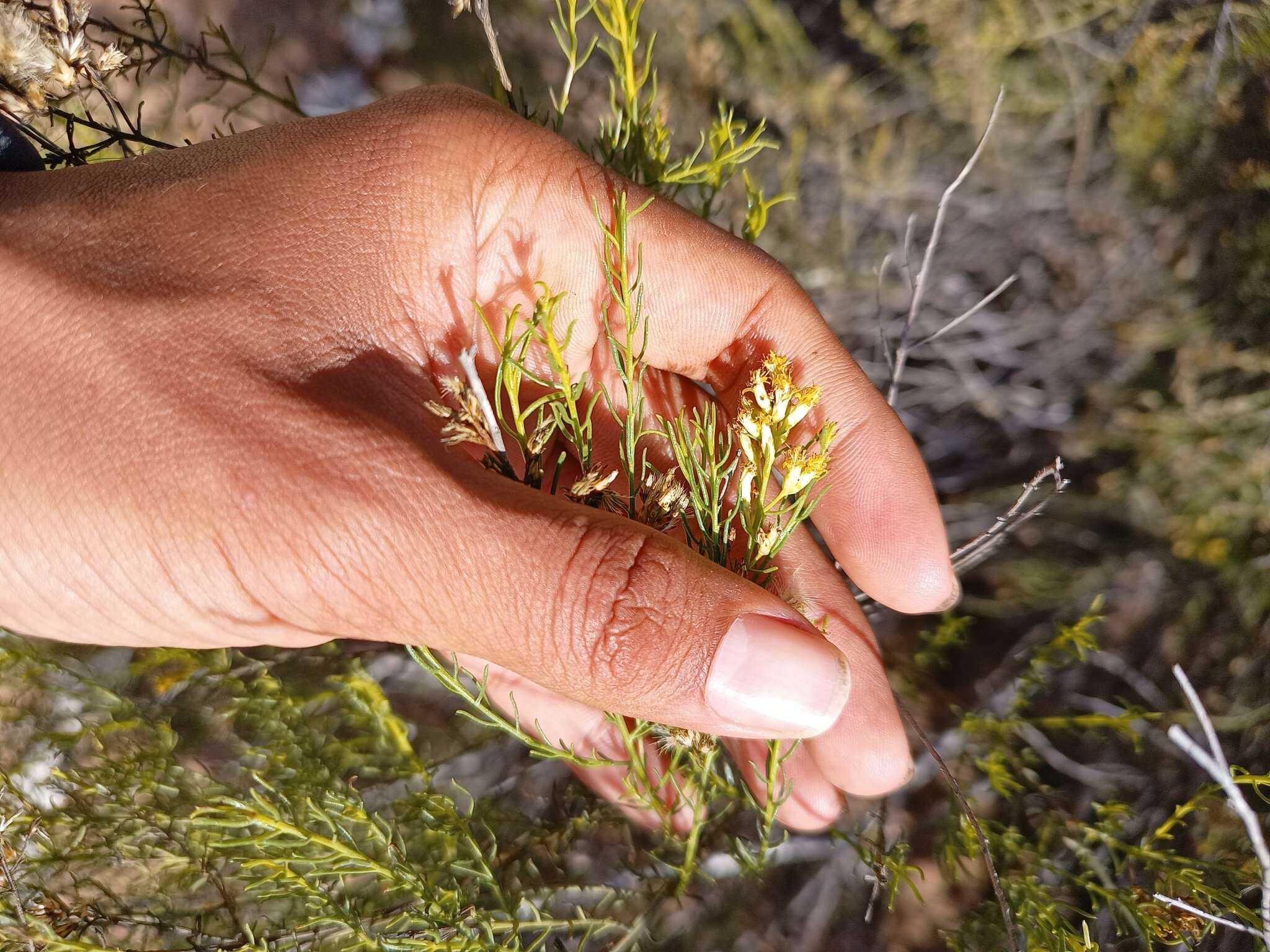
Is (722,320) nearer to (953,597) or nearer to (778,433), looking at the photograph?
(778,433)

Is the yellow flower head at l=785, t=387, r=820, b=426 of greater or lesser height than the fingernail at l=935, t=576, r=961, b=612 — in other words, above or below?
above

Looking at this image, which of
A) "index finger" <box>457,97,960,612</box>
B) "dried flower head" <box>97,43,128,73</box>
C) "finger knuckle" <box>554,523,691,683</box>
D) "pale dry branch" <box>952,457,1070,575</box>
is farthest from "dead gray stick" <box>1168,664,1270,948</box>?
"dried flower head" <box>97,43,128,73</box>

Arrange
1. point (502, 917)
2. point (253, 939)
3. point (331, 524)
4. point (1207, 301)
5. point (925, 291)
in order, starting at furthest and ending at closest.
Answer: point (925, 291) → point (1207, 301) → point (502, 917) → point (253, 939) → point (331, 524)

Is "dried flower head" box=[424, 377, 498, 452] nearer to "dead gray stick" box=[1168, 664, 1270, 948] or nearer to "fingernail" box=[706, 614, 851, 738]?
"fingernail" box=[706, 614, 851, 738]

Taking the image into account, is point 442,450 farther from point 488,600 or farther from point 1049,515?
point 1049,515

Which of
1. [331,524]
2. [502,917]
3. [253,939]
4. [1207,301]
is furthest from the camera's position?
[1207,301]

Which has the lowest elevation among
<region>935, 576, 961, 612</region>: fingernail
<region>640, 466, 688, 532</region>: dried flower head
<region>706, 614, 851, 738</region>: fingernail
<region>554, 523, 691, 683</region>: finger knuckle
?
<region>935, 576, 961, 612</region>: fingernail

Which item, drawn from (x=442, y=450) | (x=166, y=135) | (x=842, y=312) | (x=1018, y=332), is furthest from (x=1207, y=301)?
(x=166, y=135)
